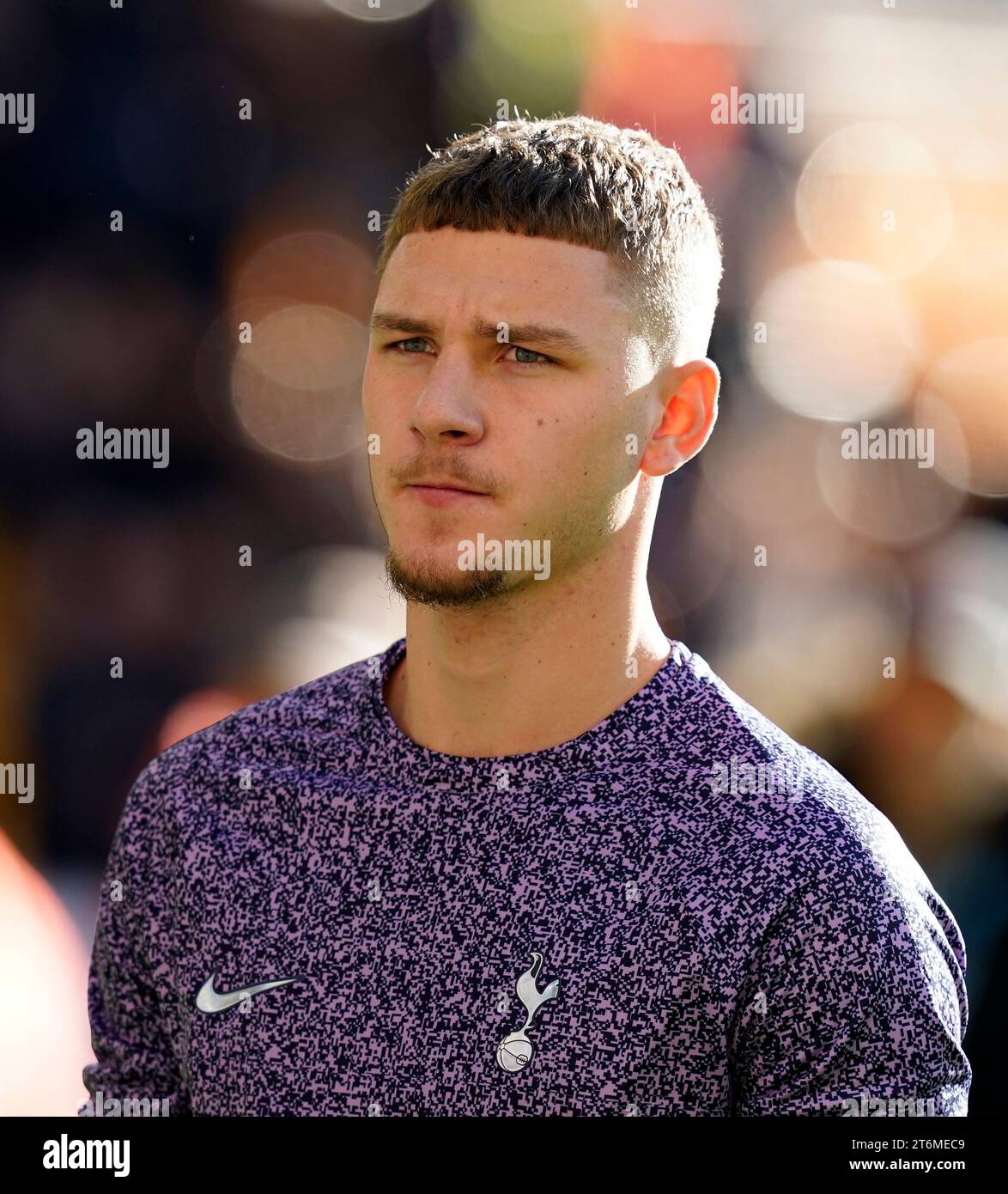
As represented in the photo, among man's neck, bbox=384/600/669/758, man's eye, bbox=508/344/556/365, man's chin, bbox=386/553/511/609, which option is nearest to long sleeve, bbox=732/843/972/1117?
man's neck, bbox=384/600/669/758

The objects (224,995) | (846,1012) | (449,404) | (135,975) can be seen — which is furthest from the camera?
(135,975)

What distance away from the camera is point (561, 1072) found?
1.66m

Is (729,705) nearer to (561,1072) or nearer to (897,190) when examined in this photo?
(561,1072)

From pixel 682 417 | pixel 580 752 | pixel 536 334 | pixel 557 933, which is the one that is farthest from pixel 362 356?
pixel 557 933

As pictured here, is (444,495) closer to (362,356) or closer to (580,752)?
(580,752)

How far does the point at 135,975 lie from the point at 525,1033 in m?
0.78

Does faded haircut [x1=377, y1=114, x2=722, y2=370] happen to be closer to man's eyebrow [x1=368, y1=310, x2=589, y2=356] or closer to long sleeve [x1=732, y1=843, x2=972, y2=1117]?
man's eyebrow [x1=368, y1=310, x2=589, y2=356]

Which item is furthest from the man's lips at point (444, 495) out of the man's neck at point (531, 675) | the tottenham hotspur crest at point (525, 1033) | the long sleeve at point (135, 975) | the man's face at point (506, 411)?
the long sleeve at point (135, 975)

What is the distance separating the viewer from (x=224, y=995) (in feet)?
6.12

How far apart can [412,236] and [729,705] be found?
0.87m

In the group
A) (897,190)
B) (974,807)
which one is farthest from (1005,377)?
(974,807)

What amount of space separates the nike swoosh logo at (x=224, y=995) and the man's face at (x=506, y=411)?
Answer: 0.61 metres

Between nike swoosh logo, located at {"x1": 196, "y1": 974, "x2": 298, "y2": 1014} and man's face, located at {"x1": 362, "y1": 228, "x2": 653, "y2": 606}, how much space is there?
61cm

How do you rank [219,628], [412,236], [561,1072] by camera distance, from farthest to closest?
[219,628]
[412,236]
[561,1072]
